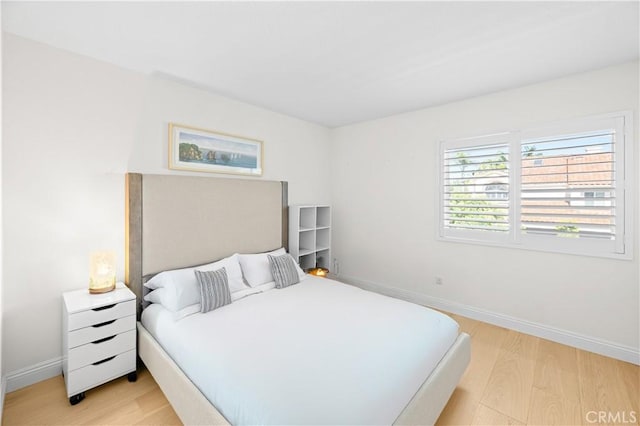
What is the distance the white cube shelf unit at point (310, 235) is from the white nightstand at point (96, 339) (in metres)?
1.87

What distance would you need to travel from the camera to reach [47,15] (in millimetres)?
1722

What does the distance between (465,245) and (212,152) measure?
296 centimetres

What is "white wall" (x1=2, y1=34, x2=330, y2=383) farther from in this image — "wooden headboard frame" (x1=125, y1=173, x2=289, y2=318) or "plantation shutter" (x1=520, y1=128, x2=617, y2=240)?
"plantation shutter" (x1=520, y1=128, x2=617, y2=240)

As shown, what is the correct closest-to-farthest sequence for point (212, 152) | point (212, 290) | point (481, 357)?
point (212, 290) → point (481, 357) → point (212, 152)

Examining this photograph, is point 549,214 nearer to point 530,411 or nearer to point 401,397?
point 530,411

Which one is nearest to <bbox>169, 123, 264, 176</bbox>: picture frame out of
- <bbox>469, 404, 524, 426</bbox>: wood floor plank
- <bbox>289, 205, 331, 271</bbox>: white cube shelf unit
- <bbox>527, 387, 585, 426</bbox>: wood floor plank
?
<bbox>289, 205, 331, 271</bbox>: white cube shelf unit

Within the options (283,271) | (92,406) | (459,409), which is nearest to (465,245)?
(459,409)

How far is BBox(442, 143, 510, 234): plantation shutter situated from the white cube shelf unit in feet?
5.28

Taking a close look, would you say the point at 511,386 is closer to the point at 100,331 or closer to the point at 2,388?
the point at 100,331

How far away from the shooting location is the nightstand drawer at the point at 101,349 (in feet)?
6.04

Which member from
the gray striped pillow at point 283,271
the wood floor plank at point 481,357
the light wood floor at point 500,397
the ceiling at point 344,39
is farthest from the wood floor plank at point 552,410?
the ceiling at point 344,39

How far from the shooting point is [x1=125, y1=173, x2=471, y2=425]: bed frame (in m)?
1.56

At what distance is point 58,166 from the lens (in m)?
2.08

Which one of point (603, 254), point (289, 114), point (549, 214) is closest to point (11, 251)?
point (289, 114)
